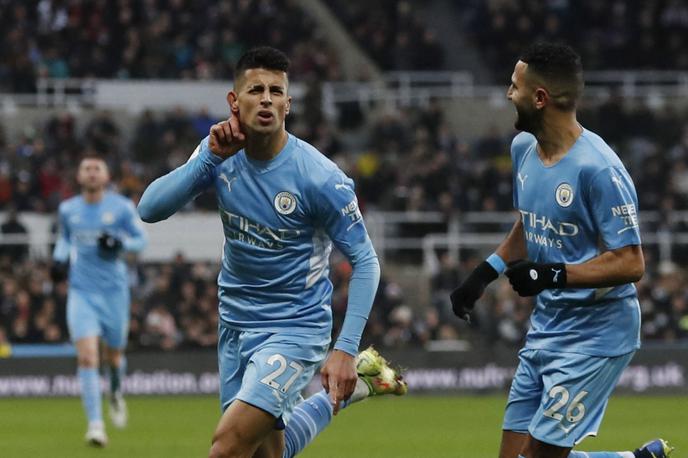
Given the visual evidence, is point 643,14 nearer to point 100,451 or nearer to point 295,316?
point 100,451

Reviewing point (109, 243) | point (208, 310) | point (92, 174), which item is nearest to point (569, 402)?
point (109, 243)

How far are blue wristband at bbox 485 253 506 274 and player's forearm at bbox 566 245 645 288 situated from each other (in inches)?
29.1

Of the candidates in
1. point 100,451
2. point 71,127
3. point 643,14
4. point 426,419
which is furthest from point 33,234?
point 643,14

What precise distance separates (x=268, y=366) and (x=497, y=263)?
1331 millimetres

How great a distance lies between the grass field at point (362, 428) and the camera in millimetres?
13578

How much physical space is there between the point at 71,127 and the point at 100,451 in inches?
547

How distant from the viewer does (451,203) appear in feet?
85.1

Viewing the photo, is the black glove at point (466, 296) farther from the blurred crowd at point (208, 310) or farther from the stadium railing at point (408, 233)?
the stadium railing at point (408, 233)

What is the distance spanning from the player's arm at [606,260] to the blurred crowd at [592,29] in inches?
943

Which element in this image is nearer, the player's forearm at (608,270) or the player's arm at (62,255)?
the player's forearm at (608,270)

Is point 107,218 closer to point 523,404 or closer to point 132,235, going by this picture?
point 132,235

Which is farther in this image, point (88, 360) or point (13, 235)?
point (13, 235)

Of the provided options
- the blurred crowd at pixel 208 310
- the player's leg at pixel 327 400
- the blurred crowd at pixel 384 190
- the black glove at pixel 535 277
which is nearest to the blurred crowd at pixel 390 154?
the blurred crowd at pixel 384 190

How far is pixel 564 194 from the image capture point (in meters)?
7.50
